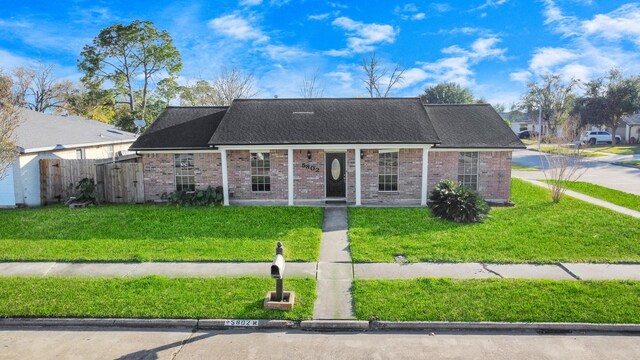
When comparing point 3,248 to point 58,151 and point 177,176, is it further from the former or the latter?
point 58,151

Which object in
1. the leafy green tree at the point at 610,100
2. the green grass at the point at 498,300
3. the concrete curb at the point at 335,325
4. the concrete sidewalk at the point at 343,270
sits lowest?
the concrete curb at the point at 335,325

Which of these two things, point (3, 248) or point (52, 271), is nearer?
point (52, 271)

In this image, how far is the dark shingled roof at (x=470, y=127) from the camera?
1529 cm

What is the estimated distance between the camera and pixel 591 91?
160ft

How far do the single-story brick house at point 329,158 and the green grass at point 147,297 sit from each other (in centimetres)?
745

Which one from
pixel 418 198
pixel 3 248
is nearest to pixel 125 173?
pixel 3 248

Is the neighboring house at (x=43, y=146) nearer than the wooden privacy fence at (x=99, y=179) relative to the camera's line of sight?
Yes

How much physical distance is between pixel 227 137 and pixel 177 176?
2.80 m

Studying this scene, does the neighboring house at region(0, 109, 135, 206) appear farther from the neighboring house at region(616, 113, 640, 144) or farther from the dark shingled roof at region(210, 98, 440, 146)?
the neighboring house at region(616, 113, 640, 144)

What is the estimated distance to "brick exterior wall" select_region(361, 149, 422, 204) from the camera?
1514 cm

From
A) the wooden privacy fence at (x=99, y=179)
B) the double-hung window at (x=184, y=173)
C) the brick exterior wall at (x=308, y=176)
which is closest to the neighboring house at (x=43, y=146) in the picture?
the wooden privacy fence at (x=99, y=179)

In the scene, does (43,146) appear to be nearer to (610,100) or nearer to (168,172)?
(168,172)

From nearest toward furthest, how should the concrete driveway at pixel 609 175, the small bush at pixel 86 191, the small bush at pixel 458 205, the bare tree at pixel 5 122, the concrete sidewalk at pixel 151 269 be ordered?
the concrete sidewalk at pixel 151 269 < the bare tree at pixel 5 122 < the small bush at pixel 458 205 < the small bush at pixel 86 191 < the concrete driveway at pixel 609 175

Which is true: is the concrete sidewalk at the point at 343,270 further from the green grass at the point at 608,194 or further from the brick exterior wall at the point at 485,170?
the green grass at the point at 608,194
